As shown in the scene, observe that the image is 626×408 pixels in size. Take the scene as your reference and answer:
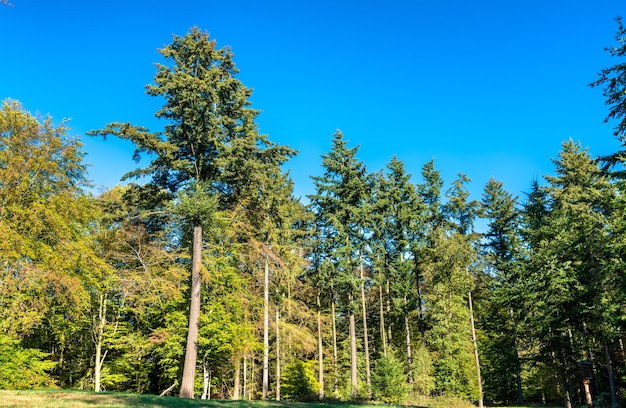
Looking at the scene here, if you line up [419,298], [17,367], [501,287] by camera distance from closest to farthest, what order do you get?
[17,367] < [419,298] < [501,287]

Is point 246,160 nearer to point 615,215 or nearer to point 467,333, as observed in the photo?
point 615,215

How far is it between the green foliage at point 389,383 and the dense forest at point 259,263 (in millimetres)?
76

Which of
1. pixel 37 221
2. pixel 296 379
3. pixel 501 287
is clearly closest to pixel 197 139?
pixel 37 221

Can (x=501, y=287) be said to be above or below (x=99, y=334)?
above

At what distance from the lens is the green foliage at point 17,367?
1564 centimetres

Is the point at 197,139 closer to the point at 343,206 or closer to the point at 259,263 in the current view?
the point at 259,263

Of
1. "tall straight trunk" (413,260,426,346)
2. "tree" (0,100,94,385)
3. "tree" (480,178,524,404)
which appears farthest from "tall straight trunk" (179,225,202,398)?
"tree" (480,178,524,404)

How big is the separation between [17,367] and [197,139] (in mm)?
11947

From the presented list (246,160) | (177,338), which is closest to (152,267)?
(177,338)

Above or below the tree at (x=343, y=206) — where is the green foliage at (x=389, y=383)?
below

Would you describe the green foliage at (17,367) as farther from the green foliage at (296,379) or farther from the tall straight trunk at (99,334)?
the green foliage at (296,379)

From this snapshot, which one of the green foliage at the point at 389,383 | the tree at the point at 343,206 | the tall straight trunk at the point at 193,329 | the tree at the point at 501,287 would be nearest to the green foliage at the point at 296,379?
the tree at the point at 343,206

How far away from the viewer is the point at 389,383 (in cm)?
1970

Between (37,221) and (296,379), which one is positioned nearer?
(37,221)
